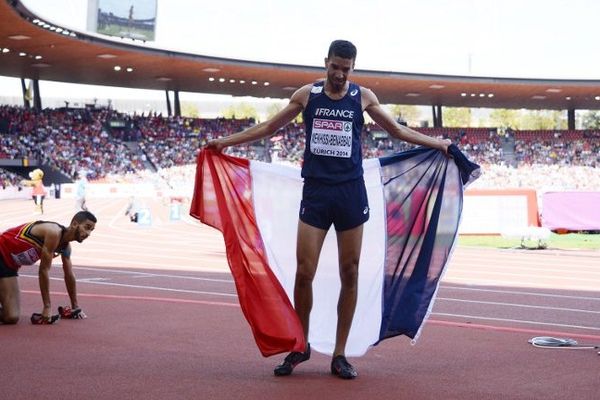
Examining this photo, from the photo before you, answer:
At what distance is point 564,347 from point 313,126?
291 centimetres

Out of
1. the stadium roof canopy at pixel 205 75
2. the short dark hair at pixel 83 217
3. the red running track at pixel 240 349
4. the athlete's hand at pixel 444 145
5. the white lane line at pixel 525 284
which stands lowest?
the white lane line at pixel 525 284

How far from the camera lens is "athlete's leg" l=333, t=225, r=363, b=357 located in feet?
19.1

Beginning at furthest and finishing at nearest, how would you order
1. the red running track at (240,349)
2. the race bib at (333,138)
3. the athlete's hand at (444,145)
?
the athlete's hand at (444,145) → the race bib at (333,138) → the red running track at (240,349)

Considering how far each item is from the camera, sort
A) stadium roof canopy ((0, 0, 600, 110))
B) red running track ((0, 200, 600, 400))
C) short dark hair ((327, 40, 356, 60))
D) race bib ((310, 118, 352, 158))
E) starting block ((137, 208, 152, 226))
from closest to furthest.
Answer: red running track ((0, 200, 600, 400)) → short dark hair ((327, 40, 356, 60)) → race bib ((310, 118, 352, 158)) → starting block ((137, 208, 152, 226)) → stadium roof canopy ((0, 0, 600, 110))

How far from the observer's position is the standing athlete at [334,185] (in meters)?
5.74

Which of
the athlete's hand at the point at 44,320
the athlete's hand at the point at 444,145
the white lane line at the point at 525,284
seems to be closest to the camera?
the athlete's hand at the point at 444,145

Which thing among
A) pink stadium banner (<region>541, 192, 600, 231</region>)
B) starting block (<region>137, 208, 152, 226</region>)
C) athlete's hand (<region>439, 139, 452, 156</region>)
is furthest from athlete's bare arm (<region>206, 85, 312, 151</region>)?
starting block (<region>137, 208, 152, 226</region>)

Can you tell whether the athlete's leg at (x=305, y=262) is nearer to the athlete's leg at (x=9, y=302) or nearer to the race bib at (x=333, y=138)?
the race bib at (x=333, y=138)

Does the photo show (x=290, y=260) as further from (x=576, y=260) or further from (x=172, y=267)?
(x=576, y=260)

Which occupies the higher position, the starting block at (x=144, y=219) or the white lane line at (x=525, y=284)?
the starting block at (x=144, y=219)

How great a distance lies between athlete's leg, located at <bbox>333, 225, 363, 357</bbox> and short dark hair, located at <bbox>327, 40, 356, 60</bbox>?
3.51ft

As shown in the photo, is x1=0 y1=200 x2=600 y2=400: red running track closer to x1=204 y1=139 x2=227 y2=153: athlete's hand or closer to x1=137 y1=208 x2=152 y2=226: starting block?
x1=204 y1=139 x2=227 y2=153: athlete's hand

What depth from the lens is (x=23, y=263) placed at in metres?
8.74

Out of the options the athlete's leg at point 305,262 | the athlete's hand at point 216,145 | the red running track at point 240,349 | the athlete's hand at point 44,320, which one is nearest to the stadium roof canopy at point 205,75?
the red running track at point 240,349
